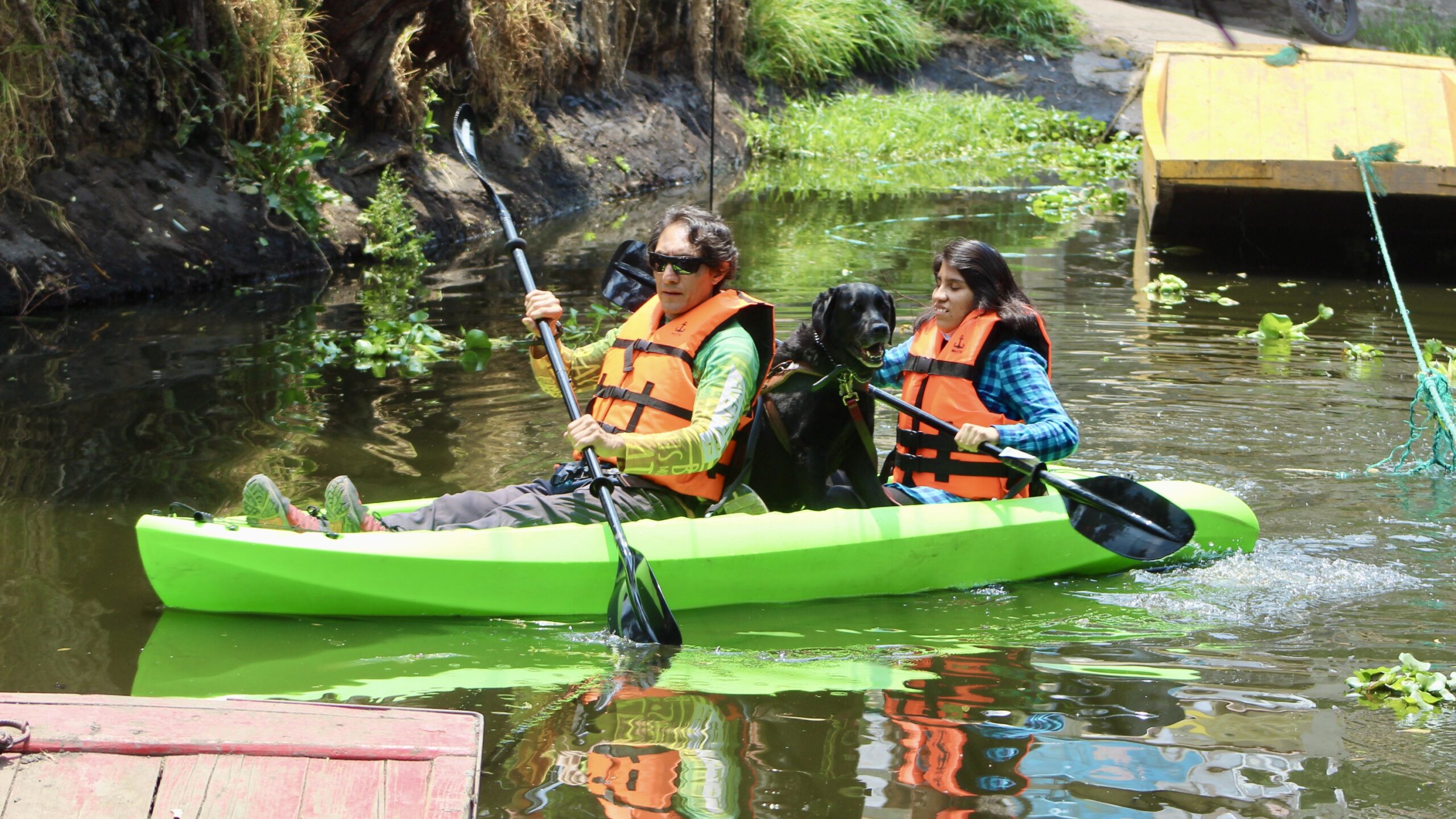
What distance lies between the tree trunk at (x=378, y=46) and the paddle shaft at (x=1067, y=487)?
622 cm

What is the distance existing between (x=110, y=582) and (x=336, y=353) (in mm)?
3014

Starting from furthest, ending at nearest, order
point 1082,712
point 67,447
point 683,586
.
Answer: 1. point 67,447
2. point 683,586
3. point 1082,712

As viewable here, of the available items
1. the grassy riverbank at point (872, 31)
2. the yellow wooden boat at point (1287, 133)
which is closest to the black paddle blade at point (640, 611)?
the yellow wooden boat at point (1287, 133)

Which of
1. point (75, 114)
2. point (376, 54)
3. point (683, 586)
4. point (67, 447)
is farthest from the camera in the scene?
point (376, 54)

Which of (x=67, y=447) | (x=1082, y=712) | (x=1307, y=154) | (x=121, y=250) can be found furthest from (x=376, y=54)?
(x=1082, y=712)

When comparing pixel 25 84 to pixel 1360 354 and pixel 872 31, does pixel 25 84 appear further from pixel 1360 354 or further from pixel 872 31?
pixel 872 31

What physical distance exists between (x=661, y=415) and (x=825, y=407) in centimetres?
48

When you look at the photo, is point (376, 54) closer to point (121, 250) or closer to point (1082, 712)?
point (121, 250)

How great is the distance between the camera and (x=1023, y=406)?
4.11 m

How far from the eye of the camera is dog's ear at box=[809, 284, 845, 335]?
3828 mm

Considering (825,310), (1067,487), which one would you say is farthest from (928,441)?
(825,310)

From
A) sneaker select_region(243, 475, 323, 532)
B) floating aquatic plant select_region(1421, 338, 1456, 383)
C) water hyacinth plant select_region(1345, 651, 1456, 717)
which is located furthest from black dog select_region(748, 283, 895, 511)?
floating aquatic plant select_region(1421, 338, 1456, 383)

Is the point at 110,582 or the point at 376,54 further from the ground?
the point at 376,54

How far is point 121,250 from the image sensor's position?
7.98 metres
